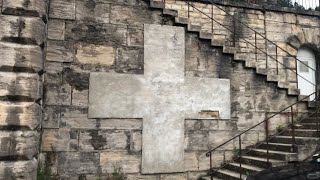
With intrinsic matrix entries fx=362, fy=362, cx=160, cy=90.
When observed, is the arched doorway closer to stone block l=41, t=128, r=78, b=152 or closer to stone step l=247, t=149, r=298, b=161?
stone step l=247, t=149, r=298, b=161

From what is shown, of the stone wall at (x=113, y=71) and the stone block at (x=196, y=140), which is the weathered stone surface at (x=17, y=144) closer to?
the stone wall at (x=113, y=71)

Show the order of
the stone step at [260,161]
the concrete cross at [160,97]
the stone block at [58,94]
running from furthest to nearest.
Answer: the concrete cross at [160,97], the stone block at [58,94], the stone step at [260,161]

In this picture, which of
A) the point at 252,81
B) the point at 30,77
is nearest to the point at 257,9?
the point at 252,81

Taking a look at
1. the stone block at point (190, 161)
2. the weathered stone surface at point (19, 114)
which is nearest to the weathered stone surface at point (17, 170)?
the weathered stone surface at point (19, 114)

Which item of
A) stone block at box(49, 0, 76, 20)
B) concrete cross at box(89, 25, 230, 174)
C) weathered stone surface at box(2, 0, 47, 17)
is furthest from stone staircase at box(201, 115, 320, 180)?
weathered stone surface at box(2, 0, 47, 17)

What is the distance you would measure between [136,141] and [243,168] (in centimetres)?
263

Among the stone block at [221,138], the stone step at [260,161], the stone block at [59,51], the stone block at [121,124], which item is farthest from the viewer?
the stone block at [221,138]

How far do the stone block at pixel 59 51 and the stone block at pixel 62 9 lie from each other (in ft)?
2.09

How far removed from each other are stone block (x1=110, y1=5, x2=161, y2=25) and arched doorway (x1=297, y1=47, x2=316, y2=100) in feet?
20.8

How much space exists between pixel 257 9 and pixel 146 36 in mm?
5065

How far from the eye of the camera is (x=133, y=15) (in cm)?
912

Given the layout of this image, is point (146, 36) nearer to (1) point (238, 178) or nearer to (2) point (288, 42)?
(1) point (238, 178)

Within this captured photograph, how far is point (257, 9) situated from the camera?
12.3 meters

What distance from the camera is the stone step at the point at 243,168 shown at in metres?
8.20
